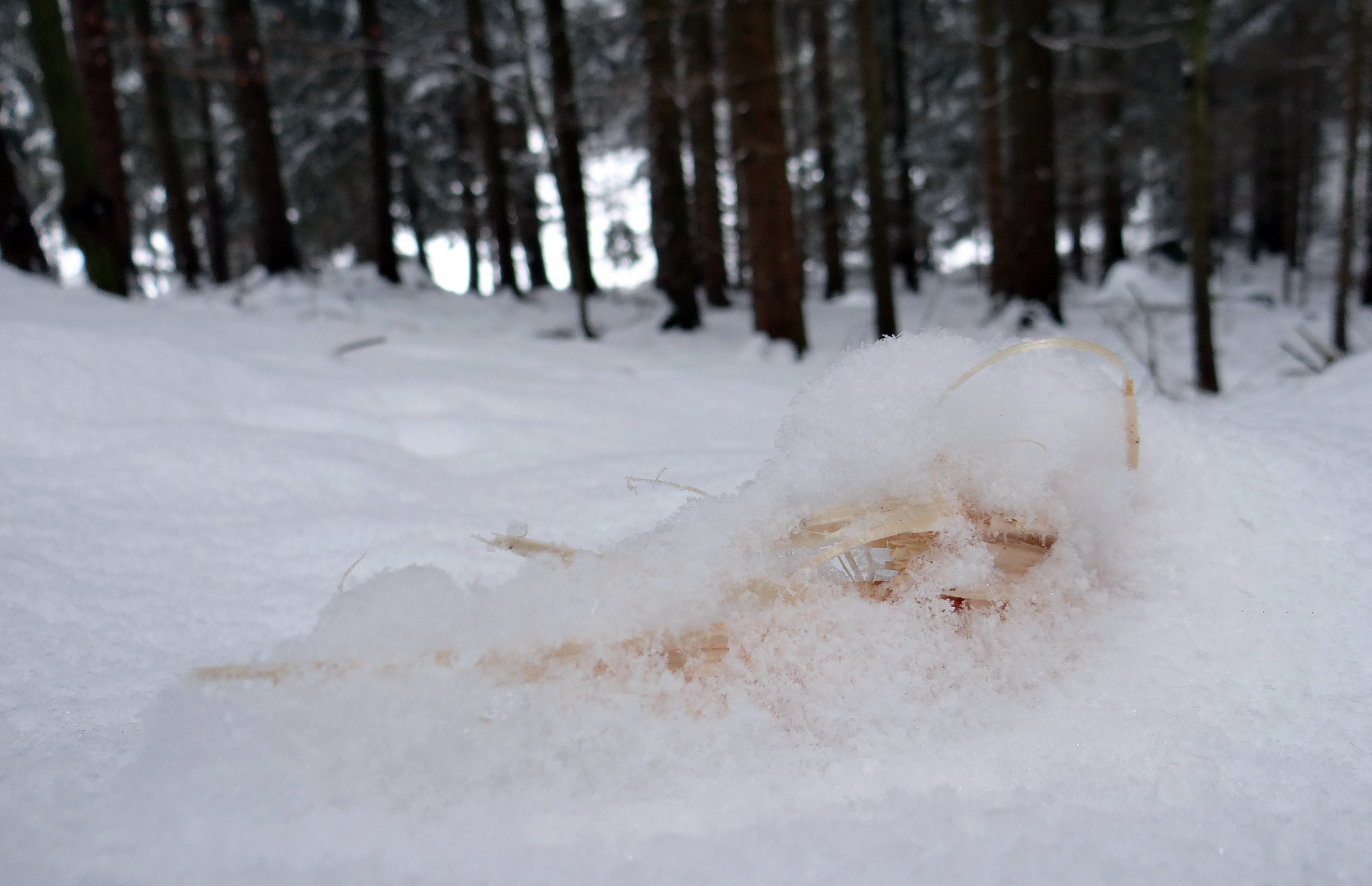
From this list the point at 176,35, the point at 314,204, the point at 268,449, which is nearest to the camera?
the point at 268,449

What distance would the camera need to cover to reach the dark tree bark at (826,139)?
40.9 ft

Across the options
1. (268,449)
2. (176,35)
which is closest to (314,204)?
(176,35)

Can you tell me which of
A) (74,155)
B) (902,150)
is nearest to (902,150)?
(902,150)

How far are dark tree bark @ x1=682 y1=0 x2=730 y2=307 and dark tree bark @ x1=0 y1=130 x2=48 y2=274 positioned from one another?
17.4 feet

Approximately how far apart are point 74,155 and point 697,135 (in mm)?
7738

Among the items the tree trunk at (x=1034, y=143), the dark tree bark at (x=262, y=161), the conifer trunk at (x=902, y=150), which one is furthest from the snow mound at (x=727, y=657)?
the conifer trunk at (x=902, y=150)

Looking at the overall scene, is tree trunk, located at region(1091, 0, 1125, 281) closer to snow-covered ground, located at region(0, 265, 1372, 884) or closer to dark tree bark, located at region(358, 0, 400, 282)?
dark tree bark, located at region(358, 0, 400, 282)

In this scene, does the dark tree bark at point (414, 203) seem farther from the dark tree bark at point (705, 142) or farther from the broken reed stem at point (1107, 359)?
the broken reed stem at point (1107, 359)

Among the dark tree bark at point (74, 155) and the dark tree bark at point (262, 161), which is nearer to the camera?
the dark tree bark at point (74, 155)

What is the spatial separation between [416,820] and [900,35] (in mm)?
15909

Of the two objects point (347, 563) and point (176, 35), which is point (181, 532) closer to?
point (347, 563)

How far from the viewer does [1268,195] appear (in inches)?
711

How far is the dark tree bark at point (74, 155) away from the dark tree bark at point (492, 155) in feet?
21.1

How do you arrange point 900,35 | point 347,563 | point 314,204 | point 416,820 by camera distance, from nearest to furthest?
point 416,820
point 347,563
point 900,35
point 314,204
